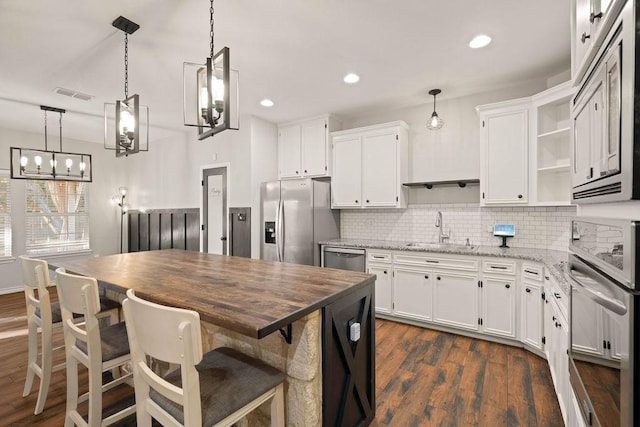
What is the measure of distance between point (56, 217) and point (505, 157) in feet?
24.6

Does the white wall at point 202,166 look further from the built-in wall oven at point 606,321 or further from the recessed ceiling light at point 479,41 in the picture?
the built-in wall oven at point 606,321

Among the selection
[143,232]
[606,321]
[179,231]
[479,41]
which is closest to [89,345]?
[606,321]

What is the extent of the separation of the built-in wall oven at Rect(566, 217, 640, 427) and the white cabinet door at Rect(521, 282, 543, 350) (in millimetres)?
1671

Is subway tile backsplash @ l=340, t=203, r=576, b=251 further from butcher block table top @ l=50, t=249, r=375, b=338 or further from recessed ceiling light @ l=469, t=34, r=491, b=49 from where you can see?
butcher block table top @ l=50, t=249, r=375, b=338

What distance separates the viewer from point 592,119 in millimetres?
Answer: 1147

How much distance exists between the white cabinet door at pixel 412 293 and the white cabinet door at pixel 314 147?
1861mm

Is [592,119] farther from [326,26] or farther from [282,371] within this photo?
[326,26]

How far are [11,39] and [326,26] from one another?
2616 mm

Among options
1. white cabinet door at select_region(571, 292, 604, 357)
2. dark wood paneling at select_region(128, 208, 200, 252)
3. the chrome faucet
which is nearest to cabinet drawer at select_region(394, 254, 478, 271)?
the chrome faucet

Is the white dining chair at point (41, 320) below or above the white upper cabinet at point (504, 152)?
below

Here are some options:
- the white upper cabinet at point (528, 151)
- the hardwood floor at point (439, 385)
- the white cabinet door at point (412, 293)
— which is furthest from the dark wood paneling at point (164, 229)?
the white upper cabinet at point (528, 151)

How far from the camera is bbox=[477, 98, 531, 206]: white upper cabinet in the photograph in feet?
10.4

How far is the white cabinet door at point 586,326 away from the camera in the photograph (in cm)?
100

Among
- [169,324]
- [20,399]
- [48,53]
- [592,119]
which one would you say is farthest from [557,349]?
[48,53]
